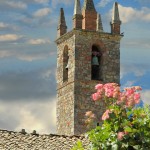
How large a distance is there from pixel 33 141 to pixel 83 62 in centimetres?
1656

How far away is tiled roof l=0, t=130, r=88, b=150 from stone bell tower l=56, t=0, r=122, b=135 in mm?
14668

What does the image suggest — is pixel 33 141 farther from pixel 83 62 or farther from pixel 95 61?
pixel 95 61

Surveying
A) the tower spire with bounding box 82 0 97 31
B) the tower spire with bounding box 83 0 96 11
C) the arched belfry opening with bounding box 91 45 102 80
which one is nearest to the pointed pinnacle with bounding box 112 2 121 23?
the tower spire with bounding box 82 0 97 31

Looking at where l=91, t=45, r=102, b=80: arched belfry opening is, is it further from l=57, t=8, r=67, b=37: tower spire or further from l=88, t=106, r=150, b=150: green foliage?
l=88, t=106, r=150, b=150: green foliage

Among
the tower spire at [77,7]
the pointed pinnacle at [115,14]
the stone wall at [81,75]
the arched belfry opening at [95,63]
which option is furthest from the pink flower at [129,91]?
the pointed pinnacle at [115,14]

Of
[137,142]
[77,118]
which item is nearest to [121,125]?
[137,142]

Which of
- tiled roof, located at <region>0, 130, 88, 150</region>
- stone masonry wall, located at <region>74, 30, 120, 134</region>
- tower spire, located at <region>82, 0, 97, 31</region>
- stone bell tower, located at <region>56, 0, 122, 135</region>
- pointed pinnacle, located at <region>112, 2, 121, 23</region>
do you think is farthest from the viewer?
pointed pinnacle, located at <region>112, 2, 121, 23</region>

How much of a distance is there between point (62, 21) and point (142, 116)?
24.8 metres

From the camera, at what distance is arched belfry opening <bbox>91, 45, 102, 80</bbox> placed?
3766 cm

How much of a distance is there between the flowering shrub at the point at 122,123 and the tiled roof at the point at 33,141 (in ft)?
17.7

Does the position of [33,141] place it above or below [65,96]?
below

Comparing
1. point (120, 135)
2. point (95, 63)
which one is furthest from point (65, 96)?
point (120, 135)

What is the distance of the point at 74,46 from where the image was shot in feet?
121

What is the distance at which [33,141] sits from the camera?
20719 millimetres
